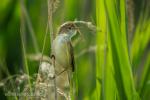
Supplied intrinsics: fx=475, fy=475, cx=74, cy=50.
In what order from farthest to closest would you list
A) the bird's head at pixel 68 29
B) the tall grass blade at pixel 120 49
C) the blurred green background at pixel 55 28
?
the blurred green background at pixel 55 28 < the tall grass blade at pixel 120 49 < the bird's head at pixel 68 29

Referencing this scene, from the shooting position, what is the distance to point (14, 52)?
107 inches

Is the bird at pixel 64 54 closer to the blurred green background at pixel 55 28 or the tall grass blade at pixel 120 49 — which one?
the tall grass blade at pixel 120 49

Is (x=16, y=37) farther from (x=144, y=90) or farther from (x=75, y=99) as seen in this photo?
(x=75, y=99)

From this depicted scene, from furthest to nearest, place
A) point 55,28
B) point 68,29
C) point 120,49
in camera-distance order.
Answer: point 55,28 < point 120,49 < point 68,29

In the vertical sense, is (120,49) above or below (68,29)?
below

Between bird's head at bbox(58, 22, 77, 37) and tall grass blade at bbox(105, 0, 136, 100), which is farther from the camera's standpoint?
tall grass blade at bbox(105, 0, 136, 100)

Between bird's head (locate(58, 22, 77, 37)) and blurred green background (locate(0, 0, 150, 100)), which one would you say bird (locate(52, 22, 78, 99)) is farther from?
blurred green background (locate(0, 0, 150, 100))

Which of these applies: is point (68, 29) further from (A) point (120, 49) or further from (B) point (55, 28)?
(B) point (55, 28)

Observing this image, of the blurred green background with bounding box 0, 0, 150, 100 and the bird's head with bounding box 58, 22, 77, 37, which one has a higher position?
the bird's head with bounding box 58, 22, 77, 37

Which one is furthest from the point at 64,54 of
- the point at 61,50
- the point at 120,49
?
the point at 120,49

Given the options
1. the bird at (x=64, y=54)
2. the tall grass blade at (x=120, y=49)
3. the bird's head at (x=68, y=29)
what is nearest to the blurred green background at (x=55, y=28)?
the tall grass blade at (x=120, y=49)

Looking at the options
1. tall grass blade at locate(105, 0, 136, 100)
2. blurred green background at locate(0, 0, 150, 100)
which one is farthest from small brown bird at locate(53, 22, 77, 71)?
blurred green background at locate(0, 0, 150, 100)

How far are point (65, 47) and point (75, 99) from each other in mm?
216

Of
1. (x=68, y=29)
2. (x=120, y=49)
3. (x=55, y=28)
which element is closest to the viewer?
(x=68, y=29)
